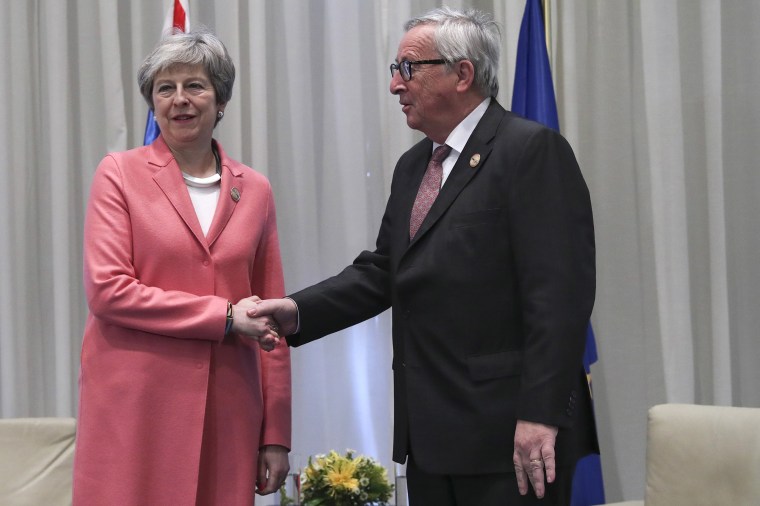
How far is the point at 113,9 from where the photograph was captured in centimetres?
402

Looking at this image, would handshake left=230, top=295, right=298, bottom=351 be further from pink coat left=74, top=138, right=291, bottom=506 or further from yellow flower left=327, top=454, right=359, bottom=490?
yellow flower left=327, top=454, right=359, bottom=490

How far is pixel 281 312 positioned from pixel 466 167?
62cm

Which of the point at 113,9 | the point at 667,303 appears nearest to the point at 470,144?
the point at 667,303

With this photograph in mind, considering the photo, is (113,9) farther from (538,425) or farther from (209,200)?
(538,425)

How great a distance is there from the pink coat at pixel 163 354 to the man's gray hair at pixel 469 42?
0.68 meters

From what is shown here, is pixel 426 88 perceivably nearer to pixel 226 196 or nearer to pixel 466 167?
pixel 466 167

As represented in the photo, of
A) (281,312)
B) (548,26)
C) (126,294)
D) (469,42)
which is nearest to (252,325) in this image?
(281,312)

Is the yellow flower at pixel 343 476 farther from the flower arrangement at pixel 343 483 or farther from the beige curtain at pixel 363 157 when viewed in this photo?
the beige curtain at pixel 363 157

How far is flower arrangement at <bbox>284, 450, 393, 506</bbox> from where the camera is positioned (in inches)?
119

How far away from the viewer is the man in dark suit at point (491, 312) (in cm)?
203

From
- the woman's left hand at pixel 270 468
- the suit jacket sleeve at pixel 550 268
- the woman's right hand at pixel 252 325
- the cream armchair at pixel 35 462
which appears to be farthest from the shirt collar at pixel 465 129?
the cream armchair at pixel 35 462

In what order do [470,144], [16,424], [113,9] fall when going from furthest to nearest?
1. [113,9]
2. [16,424]
3. [470,144]

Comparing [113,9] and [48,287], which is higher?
[113,9]

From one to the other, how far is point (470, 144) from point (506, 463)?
0.78 metres
